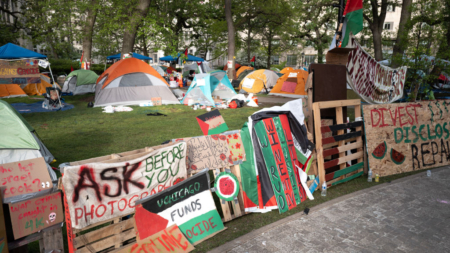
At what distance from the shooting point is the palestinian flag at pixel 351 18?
5652mm

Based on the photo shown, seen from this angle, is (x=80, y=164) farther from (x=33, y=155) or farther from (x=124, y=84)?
(x=124, y=84)

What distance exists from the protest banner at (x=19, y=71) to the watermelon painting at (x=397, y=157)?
12432 millimetres

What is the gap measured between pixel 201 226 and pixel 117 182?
118cm

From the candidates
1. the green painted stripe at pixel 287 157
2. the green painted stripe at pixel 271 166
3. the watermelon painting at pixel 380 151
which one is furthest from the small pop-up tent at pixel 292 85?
the green painted stripe at pixel 271 166

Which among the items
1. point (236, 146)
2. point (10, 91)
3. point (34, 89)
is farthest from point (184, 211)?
point (34, 89)

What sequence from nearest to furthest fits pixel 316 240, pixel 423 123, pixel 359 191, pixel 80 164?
1. pixel 80 164
2. pixel 316 240
3. pixel 359 191
4. pixel 423 123

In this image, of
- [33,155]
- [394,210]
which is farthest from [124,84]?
[394,210]

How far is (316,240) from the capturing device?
360 cm

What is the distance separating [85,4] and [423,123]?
16189 mm

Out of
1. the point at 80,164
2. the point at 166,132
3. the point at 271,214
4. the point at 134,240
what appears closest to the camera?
the point at 80,164

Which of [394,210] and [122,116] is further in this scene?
[122,116]

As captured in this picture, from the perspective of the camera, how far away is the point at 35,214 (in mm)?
2742

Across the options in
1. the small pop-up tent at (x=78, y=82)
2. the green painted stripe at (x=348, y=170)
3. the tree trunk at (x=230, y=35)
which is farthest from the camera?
the tree trunk at (x=230, y=35)

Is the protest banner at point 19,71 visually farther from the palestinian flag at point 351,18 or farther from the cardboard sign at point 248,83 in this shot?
the cardboard sign at point 248,83
